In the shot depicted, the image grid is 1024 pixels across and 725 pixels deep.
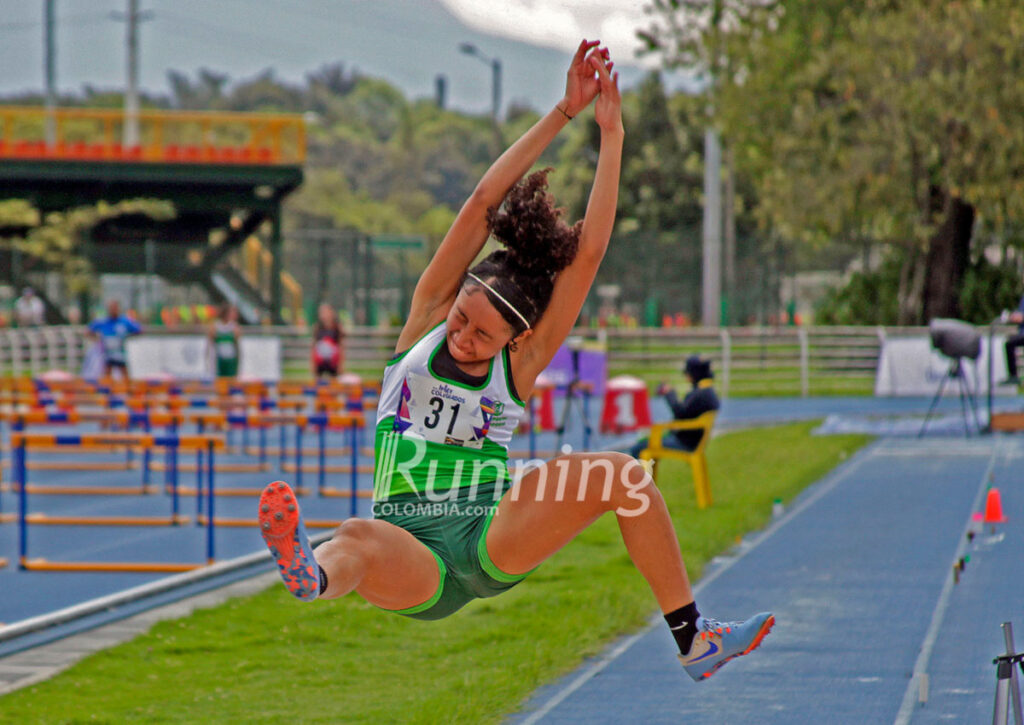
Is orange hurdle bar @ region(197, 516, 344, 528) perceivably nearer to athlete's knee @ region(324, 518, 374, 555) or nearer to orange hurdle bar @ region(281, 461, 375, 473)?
orange hurdle bar @ region(281, 461, 375, 473)

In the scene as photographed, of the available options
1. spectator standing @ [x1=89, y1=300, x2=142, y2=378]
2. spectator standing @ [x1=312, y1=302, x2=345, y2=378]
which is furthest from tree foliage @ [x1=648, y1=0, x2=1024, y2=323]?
spectator standing @ [x1=89, y1=300, x2=142, y2=378]

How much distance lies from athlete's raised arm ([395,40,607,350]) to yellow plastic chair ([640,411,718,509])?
7667mm

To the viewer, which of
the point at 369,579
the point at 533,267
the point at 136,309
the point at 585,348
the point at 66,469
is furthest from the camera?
the point at 136,309

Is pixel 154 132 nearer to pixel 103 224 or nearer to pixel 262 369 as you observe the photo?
pixel 103 224

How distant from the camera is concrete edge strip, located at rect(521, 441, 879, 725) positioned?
588 cm

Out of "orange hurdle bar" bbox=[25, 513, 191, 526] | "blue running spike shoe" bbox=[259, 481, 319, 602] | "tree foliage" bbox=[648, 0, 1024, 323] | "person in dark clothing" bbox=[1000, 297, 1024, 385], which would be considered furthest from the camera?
"tree foliage" bbox=[648, 0, 1024, 323]

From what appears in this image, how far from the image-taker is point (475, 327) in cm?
372

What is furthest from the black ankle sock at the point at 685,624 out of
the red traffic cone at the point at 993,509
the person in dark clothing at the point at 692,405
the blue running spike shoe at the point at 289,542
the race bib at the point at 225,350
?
the race bib at the point at 225,350

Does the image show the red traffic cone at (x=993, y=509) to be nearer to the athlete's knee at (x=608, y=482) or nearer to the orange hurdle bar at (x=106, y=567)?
the orange hurdle bar at (x=106, y=567)

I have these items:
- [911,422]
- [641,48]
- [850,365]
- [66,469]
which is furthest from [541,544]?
[641,48]

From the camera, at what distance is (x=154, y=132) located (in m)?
34.7

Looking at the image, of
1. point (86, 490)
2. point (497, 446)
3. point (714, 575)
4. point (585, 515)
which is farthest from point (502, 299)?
point (86, 490)

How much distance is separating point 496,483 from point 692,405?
26.4ft

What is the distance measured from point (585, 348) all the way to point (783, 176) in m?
6.67
